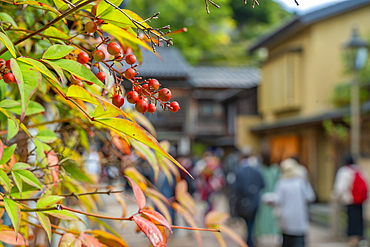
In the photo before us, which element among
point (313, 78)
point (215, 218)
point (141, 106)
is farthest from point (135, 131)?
point (313, 78)

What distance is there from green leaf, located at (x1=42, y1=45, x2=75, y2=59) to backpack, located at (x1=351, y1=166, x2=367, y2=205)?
6.04 meters

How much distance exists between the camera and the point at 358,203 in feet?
19.4

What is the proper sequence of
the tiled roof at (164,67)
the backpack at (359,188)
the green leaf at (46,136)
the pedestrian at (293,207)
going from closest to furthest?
the green leaf at (46,136) < the pedestrian at (293,207) < the backpack at (359,188) < the tiled roof at (164,67)

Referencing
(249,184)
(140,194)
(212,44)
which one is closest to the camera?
(140,194)

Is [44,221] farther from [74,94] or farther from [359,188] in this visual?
[359,188]

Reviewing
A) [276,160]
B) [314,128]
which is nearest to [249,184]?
[314,128]

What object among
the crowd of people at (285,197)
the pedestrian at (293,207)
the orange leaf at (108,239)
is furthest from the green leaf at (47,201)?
the pedestrian at (293,207)

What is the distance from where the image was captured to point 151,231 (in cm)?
61

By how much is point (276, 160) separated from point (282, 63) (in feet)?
11.2

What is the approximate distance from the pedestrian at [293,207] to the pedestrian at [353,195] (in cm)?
158

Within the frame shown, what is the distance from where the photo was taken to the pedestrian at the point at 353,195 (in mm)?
5848

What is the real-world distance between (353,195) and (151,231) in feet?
19.8

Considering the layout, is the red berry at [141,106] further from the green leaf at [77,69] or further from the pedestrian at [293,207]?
the pedestrian at [293,207]

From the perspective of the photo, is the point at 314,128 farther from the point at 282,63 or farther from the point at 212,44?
the point at 212,44
